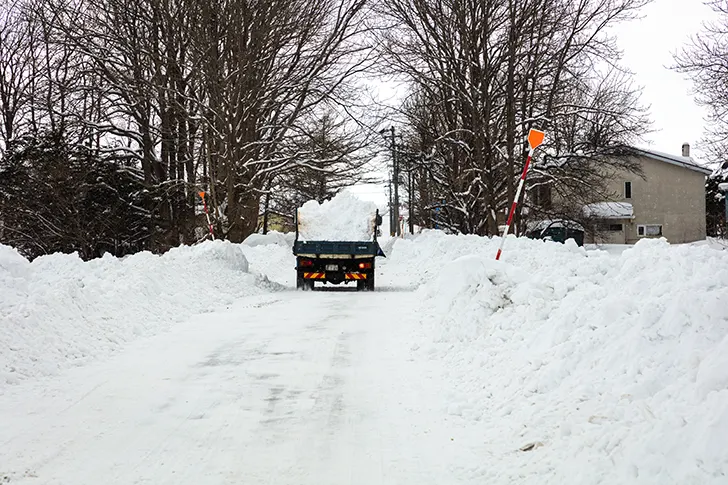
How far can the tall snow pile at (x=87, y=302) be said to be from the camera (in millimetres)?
8742

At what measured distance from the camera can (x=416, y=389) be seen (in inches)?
301

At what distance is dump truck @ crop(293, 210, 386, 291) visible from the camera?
20.2 meters

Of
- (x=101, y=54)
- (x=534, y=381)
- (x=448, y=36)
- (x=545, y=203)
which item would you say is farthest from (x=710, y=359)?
(x=545, y=203)

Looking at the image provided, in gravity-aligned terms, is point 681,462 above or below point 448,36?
below

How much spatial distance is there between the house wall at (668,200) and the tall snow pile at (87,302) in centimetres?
4363

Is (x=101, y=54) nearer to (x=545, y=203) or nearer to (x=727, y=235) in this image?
(x=545, y=203)

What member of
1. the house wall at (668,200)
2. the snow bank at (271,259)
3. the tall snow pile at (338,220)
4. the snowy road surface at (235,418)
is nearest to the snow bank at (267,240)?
the snow bank at (271,259)

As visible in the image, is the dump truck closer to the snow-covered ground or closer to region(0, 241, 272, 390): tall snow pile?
region(0, 241, 272, 390): tall snow pile

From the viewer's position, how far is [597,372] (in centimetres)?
561

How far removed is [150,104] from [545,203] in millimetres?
17011

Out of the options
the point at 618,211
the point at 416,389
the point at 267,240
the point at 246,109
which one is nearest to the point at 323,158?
the point at 246,109

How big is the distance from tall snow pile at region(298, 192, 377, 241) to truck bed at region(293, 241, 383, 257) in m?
0.29

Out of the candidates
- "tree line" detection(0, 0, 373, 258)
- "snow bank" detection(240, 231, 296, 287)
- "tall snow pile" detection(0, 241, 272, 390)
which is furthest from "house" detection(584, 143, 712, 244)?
"tall snow pile" detection(0, 241, 272, 390)

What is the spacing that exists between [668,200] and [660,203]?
602 millimetres
